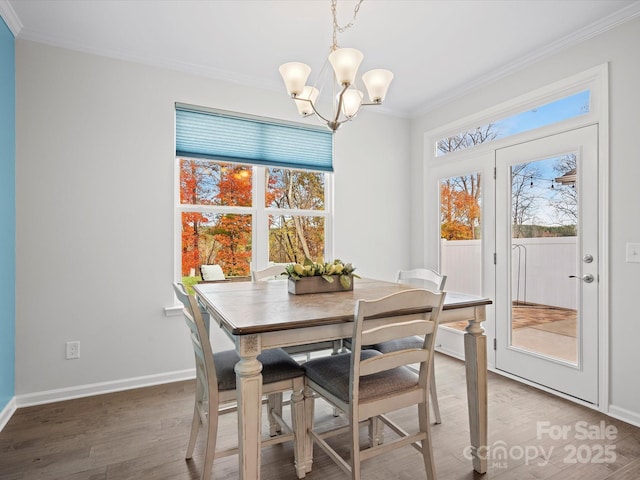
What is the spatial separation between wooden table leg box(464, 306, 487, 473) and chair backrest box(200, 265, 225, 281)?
84.3 inches

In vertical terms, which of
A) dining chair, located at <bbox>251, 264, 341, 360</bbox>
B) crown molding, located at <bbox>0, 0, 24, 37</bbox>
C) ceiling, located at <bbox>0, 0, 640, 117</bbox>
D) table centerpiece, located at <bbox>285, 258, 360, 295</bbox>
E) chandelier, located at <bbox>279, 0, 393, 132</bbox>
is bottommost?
dining chair, located at <bbox>251, 264, 341, 360</bbox>

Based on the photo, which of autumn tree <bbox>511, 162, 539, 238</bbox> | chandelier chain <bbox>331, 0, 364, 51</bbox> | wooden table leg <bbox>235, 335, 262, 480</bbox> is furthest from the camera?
autumn tree <bbox>511, 162, 539, 238</bbox>

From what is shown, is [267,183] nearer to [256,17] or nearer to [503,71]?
[256,17]

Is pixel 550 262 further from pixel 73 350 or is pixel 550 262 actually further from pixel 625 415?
Result: pixel 73 350

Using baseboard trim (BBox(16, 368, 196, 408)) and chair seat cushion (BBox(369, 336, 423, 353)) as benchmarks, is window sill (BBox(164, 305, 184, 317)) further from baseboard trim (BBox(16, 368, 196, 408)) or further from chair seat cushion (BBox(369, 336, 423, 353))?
chair seat cushion (BBox(369, 336, 423, 353))

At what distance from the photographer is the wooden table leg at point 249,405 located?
4.42 feet

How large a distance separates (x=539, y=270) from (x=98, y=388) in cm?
348

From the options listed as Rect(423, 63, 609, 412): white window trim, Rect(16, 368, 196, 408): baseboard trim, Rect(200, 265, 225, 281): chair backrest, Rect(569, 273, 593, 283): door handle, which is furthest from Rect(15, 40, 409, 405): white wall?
Rect(569, 273, 593, 283): door handle

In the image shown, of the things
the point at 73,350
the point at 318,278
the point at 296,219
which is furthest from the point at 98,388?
the point at 296,219

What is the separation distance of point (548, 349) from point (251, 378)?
8.14ft

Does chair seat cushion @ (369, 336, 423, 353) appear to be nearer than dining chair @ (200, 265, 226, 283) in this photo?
Yes

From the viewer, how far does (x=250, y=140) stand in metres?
3.30

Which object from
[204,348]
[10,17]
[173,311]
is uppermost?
[10,17]

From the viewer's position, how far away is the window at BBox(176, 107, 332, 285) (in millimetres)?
3133
